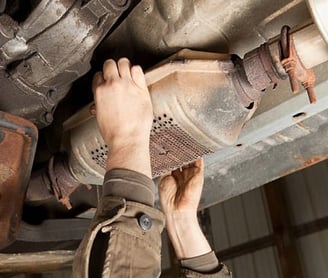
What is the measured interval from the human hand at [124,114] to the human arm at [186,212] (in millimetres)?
415

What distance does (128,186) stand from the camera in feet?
2.96

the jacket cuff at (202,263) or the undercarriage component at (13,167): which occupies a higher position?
the undercarriage component at (13,167)

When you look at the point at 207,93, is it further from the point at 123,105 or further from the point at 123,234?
the point at 123,234

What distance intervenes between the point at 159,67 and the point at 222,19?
0.47 ft

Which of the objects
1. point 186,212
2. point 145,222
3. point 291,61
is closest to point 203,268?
point 186,212

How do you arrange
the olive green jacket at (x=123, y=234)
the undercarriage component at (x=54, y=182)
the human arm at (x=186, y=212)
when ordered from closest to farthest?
the olive green jacket at (x=123, y=234) < the undercarriage component at (x=54, y=182) < the human arm at (x=186, y=212)

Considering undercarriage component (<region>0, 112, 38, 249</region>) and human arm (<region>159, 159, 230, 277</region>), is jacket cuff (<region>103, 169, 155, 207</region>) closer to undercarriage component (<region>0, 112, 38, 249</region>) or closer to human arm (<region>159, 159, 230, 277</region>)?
undercarriage component (<region>0, 112, 38, 249</region>)

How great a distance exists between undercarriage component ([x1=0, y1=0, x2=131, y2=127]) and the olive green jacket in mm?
252

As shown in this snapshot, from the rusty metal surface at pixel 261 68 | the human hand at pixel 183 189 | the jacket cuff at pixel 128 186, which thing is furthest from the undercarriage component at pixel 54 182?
the rusty metal surface at pixel 261 68

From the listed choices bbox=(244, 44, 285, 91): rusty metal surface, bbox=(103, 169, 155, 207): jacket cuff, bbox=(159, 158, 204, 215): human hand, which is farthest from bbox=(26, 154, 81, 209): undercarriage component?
bbox=(244, 44, 285, 91): rusty metal surface

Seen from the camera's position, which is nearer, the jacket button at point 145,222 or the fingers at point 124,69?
the jacket button at point 145,222

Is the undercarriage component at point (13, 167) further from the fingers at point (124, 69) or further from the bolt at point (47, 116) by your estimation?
the fingers at point (124, 69)

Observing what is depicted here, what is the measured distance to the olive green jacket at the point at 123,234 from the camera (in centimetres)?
85

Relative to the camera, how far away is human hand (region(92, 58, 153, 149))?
98cm
